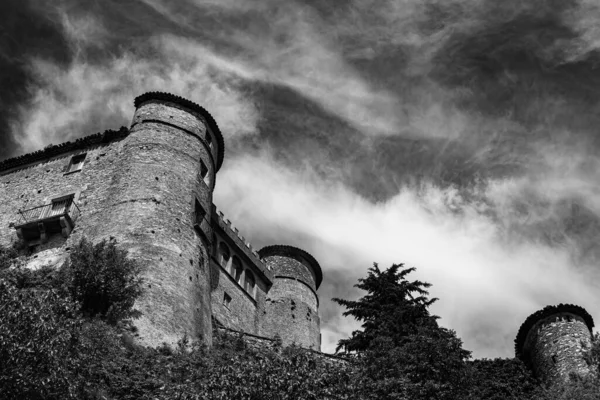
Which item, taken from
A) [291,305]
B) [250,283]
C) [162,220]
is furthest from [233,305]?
[162,220]

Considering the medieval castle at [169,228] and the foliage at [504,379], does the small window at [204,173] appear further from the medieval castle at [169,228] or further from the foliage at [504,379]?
the foliage at [504,379]

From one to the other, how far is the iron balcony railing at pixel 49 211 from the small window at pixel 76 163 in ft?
8.84

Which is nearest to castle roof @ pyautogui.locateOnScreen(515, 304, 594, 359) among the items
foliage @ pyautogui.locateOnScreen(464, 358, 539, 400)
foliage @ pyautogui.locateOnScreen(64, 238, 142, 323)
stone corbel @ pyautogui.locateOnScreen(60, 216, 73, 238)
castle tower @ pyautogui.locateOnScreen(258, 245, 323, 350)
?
foliage @ pyautogui.locateOnScreen(464, 358, 539, 400)

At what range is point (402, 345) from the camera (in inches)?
1021

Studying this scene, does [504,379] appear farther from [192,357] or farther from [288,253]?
[288,253]

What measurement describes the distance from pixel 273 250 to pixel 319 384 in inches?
995

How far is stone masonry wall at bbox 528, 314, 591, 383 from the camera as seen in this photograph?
27266mm

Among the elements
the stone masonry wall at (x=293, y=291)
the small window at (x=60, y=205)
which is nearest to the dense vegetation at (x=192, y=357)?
the small window at (x=60, y=205)

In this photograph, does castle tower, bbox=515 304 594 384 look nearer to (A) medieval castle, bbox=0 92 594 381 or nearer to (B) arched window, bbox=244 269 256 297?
(A) medieval castle, bbox=0 92 594 381

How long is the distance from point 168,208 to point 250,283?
397 inches

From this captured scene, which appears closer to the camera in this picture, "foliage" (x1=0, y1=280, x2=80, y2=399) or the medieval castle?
"foliage" (x1=0, y1=280, x2=80, y2=399)

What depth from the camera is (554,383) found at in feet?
88.5

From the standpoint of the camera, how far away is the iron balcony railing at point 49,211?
29.4 metres

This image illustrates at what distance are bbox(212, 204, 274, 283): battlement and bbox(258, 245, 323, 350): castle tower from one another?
0.92m
